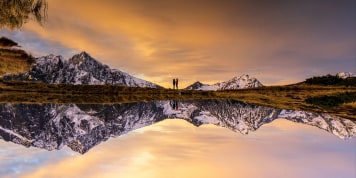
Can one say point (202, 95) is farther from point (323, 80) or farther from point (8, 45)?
point (8, 45)

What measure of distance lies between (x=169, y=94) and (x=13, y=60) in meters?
36.0

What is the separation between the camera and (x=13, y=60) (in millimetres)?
43625

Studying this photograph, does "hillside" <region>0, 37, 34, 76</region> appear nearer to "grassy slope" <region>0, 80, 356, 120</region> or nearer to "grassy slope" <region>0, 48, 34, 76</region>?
"grassy slope" <region>0, 48, 34, 76</region>

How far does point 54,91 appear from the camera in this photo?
6381cm

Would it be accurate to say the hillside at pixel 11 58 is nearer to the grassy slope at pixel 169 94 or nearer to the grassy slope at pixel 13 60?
the grassy slope at pixel 13 60

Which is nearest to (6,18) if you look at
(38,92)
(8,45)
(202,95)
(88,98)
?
(8,45)

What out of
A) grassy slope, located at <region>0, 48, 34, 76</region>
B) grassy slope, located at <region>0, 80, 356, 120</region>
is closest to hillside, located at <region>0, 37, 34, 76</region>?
grassy slope, located at <region>0, 48, 34, 76</region>

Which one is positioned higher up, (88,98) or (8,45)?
(8,45)

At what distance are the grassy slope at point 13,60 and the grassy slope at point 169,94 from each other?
14284 mm

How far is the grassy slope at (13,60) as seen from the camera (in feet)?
142

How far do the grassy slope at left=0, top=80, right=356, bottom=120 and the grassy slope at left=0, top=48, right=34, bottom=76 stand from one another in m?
14.3

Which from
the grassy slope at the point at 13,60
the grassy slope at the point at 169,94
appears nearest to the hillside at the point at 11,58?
the grassy slope at the point at 13,60

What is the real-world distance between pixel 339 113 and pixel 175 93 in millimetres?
40755

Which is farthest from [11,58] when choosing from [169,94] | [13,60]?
[169,94]
